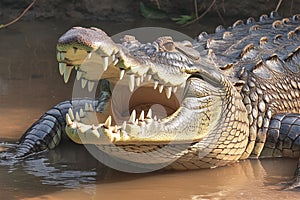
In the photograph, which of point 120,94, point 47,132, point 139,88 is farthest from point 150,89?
point 47,132

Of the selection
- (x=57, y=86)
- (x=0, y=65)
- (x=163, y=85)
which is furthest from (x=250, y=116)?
(x=0, y=65)

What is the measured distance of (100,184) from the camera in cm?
403

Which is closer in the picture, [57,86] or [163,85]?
[163,85]

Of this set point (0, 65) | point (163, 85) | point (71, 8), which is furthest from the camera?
point (71, 8)

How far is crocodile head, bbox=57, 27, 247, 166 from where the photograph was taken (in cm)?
351

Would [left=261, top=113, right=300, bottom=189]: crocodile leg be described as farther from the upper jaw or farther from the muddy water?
the upper jaw

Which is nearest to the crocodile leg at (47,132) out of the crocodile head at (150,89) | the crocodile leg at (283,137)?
the crocodile head at (150,89)

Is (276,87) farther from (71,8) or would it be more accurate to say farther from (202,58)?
(71,8)

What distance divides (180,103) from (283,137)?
0.86m

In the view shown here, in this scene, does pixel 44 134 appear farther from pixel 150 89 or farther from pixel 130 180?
pixel 150 89

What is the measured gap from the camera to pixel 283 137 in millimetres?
4496

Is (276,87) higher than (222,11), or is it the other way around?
(222,11)

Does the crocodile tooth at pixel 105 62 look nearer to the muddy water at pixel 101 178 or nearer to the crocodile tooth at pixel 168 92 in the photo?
the crocodile tooth at pixel 168 92

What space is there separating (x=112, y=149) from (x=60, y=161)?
0.65m
